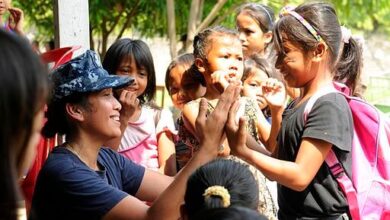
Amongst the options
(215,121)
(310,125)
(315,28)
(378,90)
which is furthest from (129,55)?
(378,90)

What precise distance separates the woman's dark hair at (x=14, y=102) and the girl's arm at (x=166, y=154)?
2.44 metres

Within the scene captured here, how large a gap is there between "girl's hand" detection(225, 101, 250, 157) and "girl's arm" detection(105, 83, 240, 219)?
0.10 feet

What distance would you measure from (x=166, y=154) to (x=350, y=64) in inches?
44.1

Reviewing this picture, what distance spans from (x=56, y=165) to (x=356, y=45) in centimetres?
160

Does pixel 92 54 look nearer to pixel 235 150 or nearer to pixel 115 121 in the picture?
pixel 115 121

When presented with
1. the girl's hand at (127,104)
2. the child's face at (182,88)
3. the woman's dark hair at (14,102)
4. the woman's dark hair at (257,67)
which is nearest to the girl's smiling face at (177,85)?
the child's face at (182,88)

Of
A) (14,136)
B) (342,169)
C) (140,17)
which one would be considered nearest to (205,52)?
(342,169)

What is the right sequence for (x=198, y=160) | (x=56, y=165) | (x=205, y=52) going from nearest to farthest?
(x=198, y=160) < (x=56, y=165) < (x=205, y=52)

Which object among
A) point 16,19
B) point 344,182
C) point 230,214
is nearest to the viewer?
Answer: point 230,214

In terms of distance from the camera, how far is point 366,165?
10.3 ft

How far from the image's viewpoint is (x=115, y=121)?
3023 millimetres

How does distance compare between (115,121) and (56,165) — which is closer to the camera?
(56,165)

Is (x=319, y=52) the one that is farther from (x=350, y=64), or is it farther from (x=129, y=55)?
(x=129, y=55)

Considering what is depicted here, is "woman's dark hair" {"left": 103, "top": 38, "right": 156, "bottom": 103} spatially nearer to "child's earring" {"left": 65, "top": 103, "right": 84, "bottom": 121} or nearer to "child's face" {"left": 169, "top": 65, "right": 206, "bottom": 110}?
"child's face" {"left": 169, "top": 65, "right": 206, "bottom": 110}
